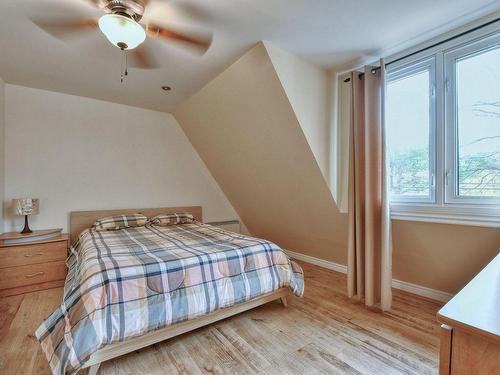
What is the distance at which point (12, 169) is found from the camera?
9.88 ft

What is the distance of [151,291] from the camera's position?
169cm

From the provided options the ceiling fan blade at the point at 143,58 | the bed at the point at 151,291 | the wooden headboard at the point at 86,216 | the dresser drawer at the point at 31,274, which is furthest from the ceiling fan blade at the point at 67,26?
the dresser drawer at the point at 31,274

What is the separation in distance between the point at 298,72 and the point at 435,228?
1.90 metres

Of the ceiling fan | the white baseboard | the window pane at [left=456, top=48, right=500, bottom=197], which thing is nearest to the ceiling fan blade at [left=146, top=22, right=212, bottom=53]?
the ceiling fan

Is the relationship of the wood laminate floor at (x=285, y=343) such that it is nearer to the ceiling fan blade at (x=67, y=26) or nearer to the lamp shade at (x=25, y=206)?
the lamp shade at (x=25, y=206)

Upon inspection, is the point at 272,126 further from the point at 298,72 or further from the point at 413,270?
the point at 413,270

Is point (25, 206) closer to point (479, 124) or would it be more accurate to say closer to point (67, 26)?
point (67, 26)

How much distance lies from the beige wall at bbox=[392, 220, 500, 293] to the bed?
113 centimetres

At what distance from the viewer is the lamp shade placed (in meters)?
2.82

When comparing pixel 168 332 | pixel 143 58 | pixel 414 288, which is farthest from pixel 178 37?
pixel 414 288

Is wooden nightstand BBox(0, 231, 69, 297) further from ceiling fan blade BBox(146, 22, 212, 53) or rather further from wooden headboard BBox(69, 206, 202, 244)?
ceiling fan blade BBox(146, 22, 212, 53)

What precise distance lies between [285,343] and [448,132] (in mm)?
2147

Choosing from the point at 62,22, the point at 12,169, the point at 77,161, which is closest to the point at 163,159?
the point at 77,161

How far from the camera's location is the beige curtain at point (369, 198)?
89.0 inches
